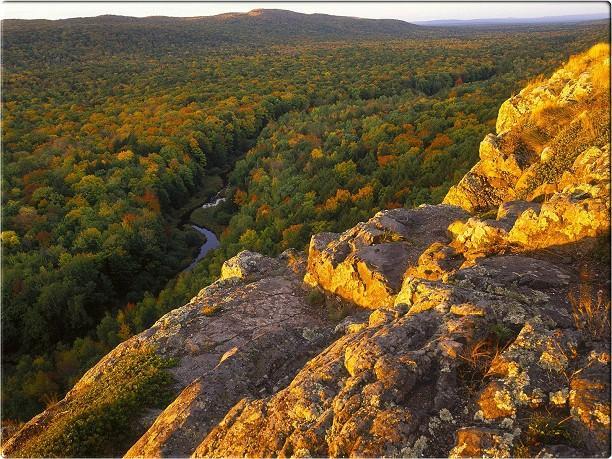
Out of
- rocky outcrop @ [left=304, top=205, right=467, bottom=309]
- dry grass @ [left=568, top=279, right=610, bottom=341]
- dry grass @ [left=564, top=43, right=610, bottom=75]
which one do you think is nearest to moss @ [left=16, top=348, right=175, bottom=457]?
rocky outcrop @ [left=304, top=205, right=467, bottom=309]

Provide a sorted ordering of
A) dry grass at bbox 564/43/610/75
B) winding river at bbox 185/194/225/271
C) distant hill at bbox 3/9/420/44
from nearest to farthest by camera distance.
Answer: dry grass at bbox 564/43/610/75, winding river at bbox 185/194/225/271, distant hill at bbox 3/9/420/44

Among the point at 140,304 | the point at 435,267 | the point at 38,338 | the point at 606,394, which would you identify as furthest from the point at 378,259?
the point at 38,338

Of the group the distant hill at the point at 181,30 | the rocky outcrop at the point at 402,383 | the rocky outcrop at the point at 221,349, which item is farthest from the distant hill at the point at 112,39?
the rocky outcrop at the point at 402,383

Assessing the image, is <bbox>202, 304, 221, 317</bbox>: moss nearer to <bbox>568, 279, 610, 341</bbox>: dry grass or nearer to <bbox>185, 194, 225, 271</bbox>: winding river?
<bbox>568, 279, 610, 341</bbox>: dry grass

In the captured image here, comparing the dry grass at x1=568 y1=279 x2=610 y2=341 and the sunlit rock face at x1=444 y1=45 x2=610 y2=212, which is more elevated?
the sunlit rock face at x1=444 y1=45 x2=610 y2=212

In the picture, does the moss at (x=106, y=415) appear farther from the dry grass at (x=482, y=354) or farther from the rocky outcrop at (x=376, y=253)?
the dry grass at (x=482, y=354)

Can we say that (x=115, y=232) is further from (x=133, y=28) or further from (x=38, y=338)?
(x=133, y=28)
